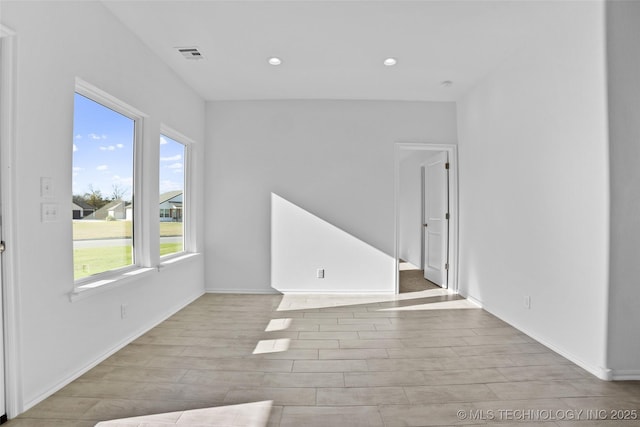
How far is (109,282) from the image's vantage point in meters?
2.72

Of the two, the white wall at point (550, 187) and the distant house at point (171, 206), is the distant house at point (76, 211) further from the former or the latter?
the white wall at point (550, 187)

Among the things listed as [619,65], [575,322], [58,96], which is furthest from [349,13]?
[575,322]

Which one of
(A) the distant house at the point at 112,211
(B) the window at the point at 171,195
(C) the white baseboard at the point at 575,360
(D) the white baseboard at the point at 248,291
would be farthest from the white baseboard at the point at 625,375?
(B) the window at the point at 171,195

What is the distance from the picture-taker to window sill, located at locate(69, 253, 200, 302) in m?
2.41

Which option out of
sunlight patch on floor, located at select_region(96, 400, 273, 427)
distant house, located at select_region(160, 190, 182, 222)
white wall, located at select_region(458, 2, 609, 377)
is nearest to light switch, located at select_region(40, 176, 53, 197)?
sunlight patch on floor, located at select_region(96, 400, 273, 427)

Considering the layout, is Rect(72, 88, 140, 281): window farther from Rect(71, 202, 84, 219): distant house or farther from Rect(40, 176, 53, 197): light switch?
Rect(40, 176, 53, 197): light switch

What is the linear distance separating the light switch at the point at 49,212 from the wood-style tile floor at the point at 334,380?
1095 millimetres

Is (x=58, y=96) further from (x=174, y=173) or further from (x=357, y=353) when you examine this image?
(x=357, y=353)

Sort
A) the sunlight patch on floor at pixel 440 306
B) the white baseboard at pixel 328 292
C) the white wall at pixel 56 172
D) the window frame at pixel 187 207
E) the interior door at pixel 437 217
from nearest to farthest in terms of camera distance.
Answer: the white wall at pixel 56 172
the sunlight patch on floor at pixel 440 306
the window frame at pixel 187 207
the white baseboard at pixel 328 292
the interior door at pixel 437 217

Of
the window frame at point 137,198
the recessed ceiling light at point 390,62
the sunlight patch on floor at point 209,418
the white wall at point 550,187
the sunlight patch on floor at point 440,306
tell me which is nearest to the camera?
the sunlight patch on floor at point 209,418

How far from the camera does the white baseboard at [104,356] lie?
208cm

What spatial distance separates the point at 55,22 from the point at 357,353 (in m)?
3.15

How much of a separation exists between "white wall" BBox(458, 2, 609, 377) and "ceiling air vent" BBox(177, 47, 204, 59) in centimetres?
316

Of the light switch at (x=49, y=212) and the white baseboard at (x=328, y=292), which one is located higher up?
the light switch at (x=49, y=212)
